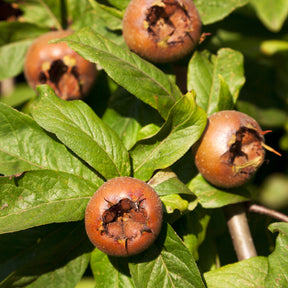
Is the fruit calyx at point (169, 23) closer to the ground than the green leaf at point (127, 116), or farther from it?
farther from it

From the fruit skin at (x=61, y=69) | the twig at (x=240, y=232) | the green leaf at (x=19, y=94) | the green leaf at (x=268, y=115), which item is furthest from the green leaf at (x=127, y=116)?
the green leaf at (x=19, y=94)

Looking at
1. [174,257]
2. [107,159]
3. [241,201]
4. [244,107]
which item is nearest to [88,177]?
[107,159]

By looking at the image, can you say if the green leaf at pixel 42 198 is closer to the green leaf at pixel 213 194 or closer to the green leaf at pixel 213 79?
the green leaf at pixel 213 194

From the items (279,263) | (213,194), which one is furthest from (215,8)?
(279,263)

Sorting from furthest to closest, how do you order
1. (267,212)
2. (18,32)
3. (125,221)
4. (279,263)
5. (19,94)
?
1. (19,94)
2. (18,32)
3. (267,212)
4. (279,263)
5. (125,221)

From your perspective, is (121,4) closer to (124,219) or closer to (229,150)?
(229,150)

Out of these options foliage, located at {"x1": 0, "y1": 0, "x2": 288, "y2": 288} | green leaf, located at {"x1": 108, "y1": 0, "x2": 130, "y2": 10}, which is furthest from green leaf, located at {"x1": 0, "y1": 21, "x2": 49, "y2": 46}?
green leaf, located at {"x1": 108, "y1": 0, "x2": 130, "y2": 10}

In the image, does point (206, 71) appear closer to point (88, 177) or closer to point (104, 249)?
point (88, 177)
